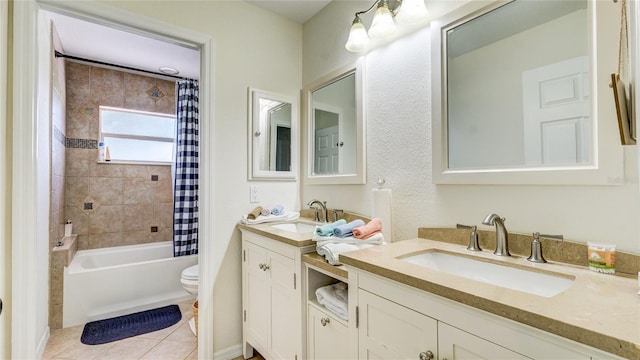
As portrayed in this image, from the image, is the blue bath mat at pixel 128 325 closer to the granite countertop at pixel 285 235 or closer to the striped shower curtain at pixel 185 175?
the striped shower curtain at pixel 185 175

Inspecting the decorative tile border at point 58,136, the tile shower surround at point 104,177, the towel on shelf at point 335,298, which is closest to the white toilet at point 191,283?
the tile shower surround at point 104,177

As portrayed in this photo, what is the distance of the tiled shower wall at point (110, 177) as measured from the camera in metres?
2.97

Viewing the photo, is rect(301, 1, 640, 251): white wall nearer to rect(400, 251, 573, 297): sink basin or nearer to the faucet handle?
the faucet handle

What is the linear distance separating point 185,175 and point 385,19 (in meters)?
2.51

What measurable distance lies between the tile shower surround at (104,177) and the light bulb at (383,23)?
2.97 m

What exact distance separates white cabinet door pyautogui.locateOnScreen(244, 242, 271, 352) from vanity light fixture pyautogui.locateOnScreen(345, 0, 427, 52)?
1.37 meters

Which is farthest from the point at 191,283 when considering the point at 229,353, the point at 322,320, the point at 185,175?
the point at 322,320

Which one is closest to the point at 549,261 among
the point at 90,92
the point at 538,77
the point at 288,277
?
the point at 538,77

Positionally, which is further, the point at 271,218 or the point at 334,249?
the point at 271,218

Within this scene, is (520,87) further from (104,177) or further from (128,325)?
(104,177)

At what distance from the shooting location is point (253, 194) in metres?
2.03

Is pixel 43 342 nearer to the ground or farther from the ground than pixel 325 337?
nearer to the ground

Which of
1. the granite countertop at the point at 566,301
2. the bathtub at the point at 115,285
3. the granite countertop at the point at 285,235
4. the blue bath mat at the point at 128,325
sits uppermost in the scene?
the granite countertop at the point at 566,301

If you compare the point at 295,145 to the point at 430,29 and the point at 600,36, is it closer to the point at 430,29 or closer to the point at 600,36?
the point at 430,29
